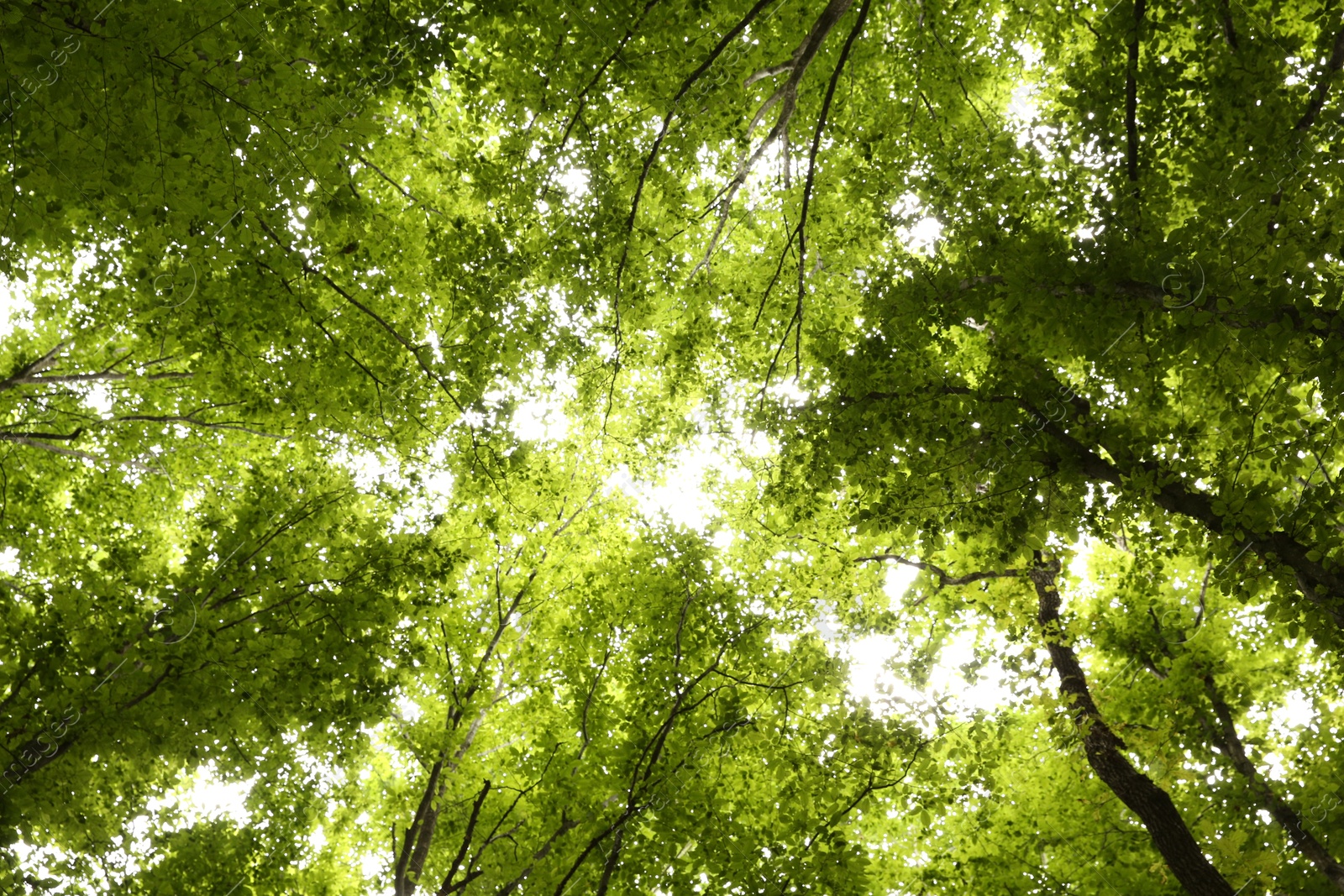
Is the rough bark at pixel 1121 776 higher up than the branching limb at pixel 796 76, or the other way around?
the branching limb at pixel 796 76

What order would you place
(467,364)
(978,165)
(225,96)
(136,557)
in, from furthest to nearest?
1. (136,557)
2. (467,364)
3. (978,165)
4. (225,96)

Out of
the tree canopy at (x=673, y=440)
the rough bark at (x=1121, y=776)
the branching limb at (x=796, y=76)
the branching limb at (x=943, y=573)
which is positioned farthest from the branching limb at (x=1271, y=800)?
the branching limb at (x=796, y=76)

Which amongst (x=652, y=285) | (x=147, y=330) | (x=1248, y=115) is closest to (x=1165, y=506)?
(x=1248, y=115)

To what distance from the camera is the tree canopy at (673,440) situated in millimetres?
3549

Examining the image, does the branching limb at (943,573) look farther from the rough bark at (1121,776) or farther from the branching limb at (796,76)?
the branching limb at (796,76)

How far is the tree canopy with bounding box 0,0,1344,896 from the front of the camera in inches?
140

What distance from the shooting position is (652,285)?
637 centimetres

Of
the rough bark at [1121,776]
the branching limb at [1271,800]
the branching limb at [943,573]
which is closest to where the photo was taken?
the rough bark at [1121,776]

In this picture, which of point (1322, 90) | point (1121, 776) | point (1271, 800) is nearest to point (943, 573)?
point (1121, 776)

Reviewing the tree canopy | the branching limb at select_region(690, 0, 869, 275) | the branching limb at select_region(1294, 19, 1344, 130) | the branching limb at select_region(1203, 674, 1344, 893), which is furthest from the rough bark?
the branching limb at select_region(690, 0, 869, 275)

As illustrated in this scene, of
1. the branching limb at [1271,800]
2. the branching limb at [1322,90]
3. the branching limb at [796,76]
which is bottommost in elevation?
the branching limb at [1271,800]

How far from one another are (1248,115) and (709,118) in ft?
10.0

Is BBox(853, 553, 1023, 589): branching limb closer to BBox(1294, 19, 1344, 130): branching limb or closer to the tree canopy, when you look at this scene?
the tree canopy

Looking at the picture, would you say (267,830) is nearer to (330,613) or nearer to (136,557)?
(136,557)
